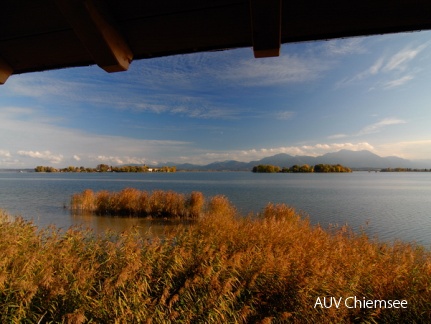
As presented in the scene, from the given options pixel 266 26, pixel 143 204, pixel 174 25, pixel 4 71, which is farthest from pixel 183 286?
pixel 143 204

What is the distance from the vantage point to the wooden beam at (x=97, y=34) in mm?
1244

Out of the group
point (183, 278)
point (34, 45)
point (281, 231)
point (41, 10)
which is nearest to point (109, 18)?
point (41, 10)

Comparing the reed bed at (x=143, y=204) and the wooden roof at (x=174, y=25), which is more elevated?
the wooden roof at (x=174, y=25)

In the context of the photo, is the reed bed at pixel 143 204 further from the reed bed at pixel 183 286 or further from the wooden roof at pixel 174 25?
the wooden roof at pixel 174 25

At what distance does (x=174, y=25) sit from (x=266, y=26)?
517 millimetres

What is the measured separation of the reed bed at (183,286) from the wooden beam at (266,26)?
323 centimetres

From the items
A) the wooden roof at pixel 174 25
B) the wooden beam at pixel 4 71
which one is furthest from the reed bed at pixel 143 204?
the wooden roof at pixel 174 25

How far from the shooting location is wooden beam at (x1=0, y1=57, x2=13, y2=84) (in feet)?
5.70

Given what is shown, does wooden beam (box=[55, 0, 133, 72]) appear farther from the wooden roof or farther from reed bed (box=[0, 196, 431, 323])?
reed bed (box=[0, 196, 431, 323])

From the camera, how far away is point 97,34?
1.34 metres

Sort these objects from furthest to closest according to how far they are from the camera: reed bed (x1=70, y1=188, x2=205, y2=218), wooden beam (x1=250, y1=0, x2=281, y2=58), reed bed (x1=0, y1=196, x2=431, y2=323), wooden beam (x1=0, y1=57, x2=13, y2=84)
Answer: reed bed (x1=70, y1=188, x2=205, y2=218) < reed bed (x1=0, y1=196, x2=431, y2=323) < wooden beam (x1=0, y1=57, x2=13, y2=84) < wooden beam (x1=250, y1=0, x2=281, y2=58)

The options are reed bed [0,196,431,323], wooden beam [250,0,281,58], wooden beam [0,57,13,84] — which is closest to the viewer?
wooden beam [250,0,281,58]

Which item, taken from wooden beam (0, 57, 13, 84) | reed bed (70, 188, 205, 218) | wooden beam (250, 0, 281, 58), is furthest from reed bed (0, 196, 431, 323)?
reed bed (70, 188, 205, 218)

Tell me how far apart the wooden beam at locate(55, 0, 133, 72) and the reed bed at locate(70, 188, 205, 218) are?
18493mm
